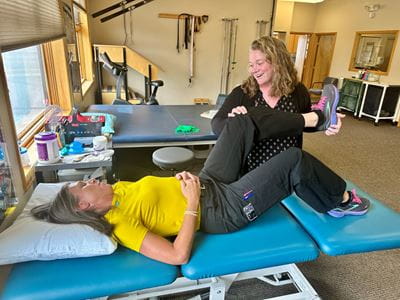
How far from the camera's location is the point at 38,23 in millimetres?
1818

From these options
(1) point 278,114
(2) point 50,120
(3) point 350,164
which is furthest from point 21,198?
(3) point 350,164

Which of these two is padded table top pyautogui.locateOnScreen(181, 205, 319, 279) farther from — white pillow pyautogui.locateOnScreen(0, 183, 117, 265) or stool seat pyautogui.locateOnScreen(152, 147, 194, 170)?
stool seat pyautogui.locateOnScreen(152, 147, 194, 170)

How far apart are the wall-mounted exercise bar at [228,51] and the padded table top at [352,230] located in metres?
4.74

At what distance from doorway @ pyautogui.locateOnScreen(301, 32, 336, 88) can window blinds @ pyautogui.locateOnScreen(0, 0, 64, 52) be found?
680 centimetres

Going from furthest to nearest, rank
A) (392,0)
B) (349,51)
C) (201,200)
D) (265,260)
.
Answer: (349,51) → (392,0) → (201,200) → (265,260)

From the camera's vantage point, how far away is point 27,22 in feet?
5.24

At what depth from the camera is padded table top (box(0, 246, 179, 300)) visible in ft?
3.17

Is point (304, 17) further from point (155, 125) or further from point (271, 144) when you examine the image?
→ point (271, 144)

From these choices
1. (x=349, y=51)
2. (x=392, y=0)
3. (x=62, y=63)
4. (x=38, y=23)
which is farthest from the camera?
(x=349, y=51)

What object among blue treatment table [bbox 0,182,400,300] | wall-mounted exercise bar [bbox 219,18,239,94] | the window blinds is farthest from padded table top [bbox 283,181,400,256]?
wall-mounted exercise bar [bbox 219,18,239,94]

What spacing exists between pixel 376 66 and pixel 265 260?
6.12 metres

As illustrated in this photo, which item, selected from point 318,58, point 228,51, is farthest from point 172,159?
point 318,58

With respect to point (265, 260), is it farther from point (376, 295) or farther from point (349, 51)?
point (349, 51)

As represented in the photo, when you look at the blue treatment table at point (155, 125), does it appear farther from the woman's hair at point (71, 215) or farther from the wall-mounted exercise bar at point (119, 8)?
the wall-mounted exercise bar at point (119, 8)
